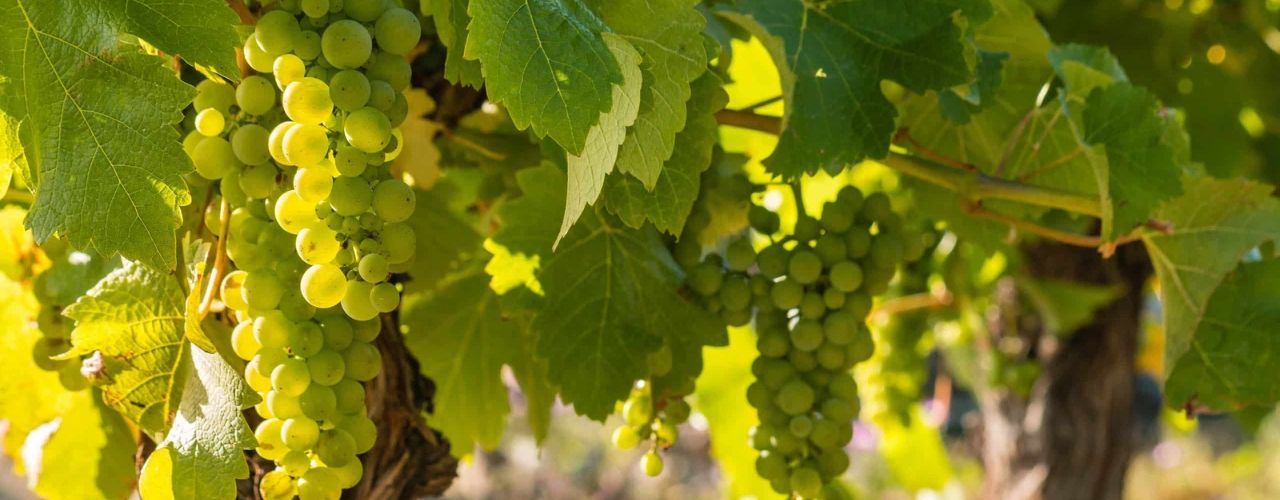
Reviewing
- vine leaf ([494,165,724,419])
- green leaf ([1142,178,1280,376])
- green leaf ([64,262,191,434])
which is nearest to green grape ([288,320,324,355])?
green leaf ([64,262,191,434])

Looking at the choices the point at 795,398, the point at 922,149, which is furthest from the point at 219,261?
the point at 922,149

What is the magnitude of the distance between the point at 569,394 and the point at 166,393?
23 cm

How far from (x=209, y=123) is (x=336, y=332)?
118mm

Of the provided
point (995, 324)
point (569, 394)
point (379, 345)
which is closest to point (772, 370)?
point (569, 394)

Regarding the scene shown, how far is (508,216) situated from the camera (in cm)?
73

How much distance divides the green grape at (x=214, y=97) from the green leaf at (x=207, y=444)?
4.8 inches

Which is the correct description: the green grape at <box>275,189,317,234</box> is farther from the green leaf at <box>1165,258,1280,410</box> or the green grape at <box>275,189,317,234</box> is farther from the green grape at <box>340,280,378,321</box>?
the green leaf at <box>1165,258,1280,410</box>

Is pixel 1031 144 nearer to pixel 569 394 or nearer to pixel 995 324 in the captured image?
pixel 569 394

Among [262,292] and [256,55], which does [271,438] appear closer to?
[262,292]

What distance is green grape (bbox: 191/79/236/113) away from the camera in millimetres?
566

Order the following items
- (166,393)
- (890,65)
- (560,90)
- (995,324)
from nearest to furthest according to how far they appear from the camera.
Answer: (560,90) < (166,393) < (890,65) < (995,324)

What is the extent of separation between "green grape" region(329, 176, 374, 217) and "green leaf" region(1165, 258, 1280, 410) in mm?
610

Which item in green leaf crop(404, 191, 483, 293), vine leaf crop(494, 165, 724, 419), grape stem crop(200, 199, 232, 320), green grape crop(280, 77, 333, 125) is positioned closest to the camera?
green grape crop(280, 77, 333, 125)

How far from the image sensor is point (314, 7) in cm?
50
